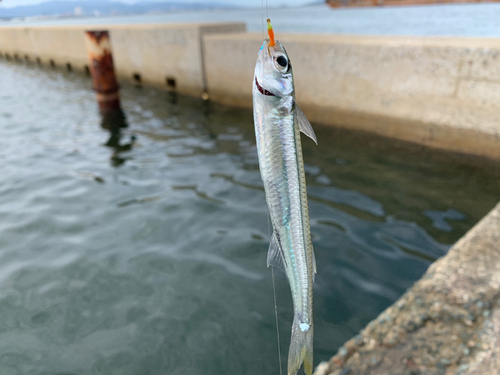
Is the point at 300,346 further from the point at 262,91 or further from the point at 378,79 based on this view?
the point at 378,79

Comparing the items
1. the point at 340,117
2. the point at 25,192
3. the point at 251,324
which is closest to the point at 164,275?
the point at 251,324

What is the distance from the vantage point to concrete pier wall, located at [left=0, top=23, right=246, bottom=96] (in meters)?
12.4

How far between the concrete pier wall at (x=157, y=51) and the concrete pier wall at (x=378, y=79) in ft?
0.18

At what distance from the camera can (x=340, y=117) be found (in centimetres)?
884

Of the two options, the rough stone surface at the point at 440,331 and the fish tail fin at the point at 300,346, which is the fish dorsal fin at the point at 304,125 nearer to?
the fish tail fin at the point at 300,346

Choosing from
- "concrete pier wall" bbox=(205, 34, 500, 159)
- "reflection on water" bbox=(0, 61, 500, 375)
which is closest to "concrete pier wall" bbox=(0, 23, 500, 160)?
"concrete pier wall" bbox=(205, 34, 500, 159)

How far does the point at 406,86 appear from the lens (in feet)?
24.9

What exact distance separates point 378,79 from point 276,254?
23.0ft

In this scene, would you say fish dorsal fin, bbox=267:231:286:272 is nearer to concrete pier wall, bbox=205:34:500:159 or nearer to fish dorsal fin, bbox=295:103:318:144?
fish dorsal fin, bbox=295:103:318:144

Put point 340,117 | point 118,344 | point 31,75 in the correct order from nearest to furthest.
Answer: point 118,344, point 340,117, point 31,75

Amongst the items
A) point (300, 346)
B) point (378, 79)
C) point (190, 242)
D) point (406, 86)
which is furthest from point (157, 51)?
point (300, 346)

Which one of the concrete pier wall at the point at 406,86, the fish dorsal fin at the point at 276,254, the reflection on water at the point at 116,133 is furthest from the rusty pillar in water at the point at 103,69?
the fish dorsal fin at the point at 276,254

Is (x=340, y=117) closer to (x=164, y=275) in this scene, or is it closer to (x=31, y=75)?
(x=164, y=275)

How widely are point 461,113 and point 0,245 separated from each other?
8.05 metres
